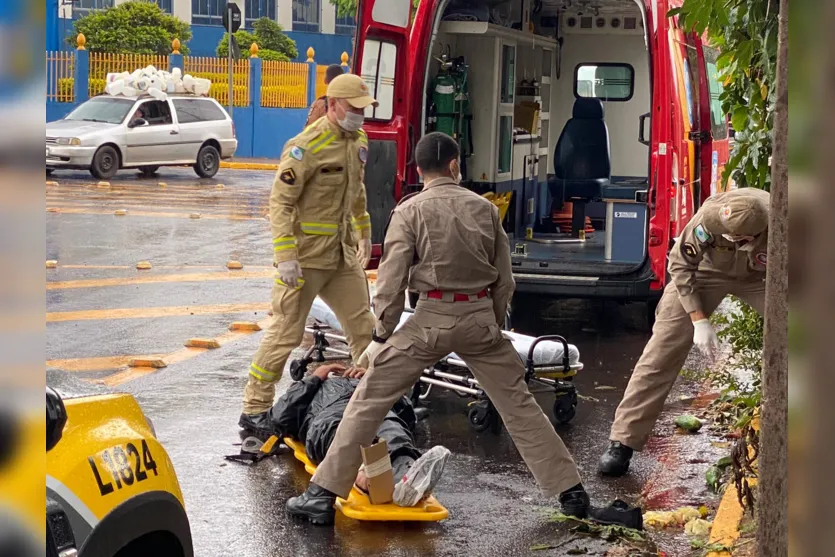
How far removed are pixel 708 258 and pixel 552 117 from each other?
7.64 meters

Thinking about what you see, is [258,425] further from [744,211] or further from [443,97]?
[443,97]

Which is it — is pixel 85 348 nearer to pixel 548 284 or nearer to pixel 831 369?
pixel 548 284

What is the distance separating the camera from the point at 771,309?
2.20 meters

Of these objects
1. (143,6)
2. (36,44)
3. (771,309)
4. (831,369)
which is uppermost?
(143,6)

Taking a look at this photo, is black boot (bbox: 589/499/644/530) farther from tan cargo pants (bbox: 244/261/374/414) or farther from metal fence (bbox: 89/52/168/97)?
metal fence (bbox: 89/52/168/97)

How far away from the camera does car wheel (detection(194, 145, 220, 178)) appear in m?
23.6

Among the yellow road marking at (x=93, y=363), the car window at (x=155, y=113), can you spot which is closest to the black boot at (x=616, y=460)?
the yellow road marking at (x=93, y=363)

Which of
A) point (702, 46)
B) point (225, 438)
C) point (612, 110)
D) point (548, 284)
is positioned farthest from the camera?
point (612, 110)

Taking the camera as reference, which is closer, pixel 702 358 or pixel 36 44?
pixel 36 44

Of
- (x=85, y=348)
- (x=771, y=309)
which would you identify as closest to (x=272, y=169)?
(x=85, y=348)

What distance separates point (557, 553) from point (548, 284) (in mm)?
4528

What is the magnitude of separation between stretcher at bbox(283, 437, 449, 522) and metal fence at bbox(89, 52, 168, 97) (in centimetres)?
2516

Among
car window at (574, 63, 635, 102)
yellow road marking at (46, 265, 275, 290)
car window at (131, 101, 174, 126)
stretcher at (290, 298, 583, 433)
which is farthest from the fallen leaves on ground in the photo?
car window at (131, 101, 174, 126)

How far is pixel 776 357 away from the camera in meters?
2.29
